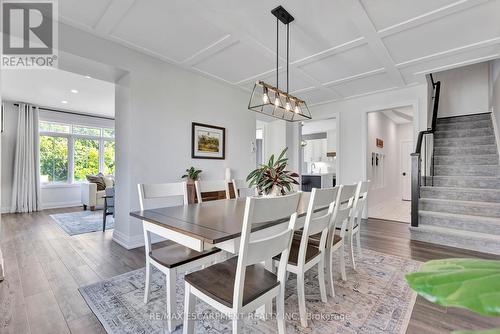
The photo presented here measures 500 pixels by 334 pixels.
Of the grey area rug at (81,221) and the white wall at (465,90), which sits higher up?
the white wall at (465,90)

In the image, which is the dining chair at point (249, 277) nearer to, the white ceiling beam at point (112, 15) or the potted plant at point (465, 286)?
the potted plant at point (465, 286)

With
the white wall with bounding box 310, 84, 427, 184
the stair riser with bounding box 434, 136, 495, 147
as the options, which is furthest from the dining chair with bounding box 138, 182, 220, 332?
the stair riser with bounding box 434, 136, 495, 147

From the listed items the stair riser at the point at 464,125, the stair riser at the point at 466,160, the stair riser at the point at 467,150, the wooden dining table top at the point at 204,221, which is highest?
the stair riser at the point at 464,125

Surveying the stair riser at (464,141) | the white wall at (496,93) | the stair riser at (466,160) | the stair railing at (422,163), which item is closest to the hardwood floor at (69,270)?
the stair railing at (422,163)

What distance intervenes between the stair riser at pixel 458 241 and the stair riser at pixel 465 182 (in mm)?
1149

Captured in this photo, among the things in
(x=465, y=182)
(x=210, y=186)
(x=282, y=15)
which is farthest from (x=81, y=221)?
(x=465, y=182)

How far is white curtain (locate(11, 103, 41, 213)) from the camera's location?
210 inches

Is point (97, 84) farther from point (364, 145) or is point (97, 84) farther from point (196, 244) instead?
point (364, 145)

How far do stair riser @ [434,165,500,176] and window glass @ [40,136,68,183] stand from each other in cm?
875

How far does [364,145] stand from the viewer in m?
4.77

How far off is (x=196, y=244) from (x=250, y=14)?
2241mm

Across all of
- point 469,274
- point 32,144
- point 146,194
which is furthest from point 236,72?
point 32,144

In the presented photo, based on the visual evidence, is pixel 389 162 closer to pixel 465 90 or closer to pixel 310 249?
pixel 465 90

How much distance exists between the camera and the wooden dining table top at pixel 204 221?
1.21 metres
